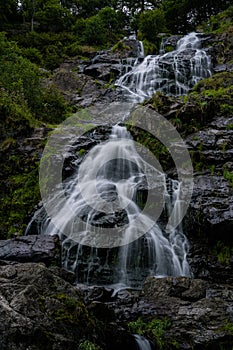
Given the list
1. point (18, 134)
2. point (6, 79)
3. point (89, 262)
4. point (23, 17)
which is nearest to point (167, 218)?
point (89, 262)

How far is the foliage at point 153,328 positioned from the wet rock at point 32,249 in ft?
8.33

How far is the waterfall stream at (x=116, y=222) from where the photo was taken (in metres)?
7.83

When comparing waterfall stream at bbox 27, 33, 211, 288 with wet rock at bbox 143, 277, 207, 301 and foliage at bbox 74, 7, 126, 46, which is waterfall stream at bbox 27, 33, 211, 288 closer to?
wet rock at bbox 143, 277, 207, 301

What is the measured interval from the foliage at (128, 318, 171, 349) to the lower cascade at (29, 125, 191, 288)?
79.8 inches

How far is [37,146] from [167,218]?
242 inches

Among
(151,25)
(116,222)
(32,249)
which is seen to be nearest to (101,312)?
(32,249)

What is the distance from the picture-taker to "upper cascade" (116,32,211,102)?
18.0 m

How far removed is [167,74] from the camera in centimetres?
1869

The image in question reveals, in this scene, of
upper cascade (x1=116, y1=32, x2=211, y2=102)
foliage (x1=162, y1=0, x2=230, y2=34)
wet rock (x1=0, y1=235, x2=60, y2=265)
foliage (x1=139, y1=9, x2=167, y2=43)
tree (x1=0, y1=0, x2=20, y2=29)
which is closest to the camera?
wet rock (x1=0, y1=235, x2=60, y2=265)

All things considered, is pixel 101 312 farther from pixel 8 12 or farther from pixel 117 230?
pixel 8 12

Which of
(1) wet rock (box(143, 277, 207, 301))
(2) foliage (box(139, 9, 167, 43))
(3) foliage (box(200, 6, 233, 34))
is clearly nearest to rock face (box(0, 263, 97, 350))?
(1) wet rock (box(143, 277, 207, 301))

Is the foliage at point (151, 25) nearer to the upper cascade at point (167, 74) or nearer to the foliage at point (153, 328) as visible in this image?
the upper cascade at point (167, 74)

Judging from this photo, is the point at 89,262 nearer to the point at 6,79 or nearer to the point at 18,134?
the point at 18,134

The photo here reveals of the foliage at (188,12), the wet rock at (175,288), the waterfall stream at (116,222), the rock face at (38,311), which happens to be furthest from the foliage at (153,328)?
the foliage at (188,12)
